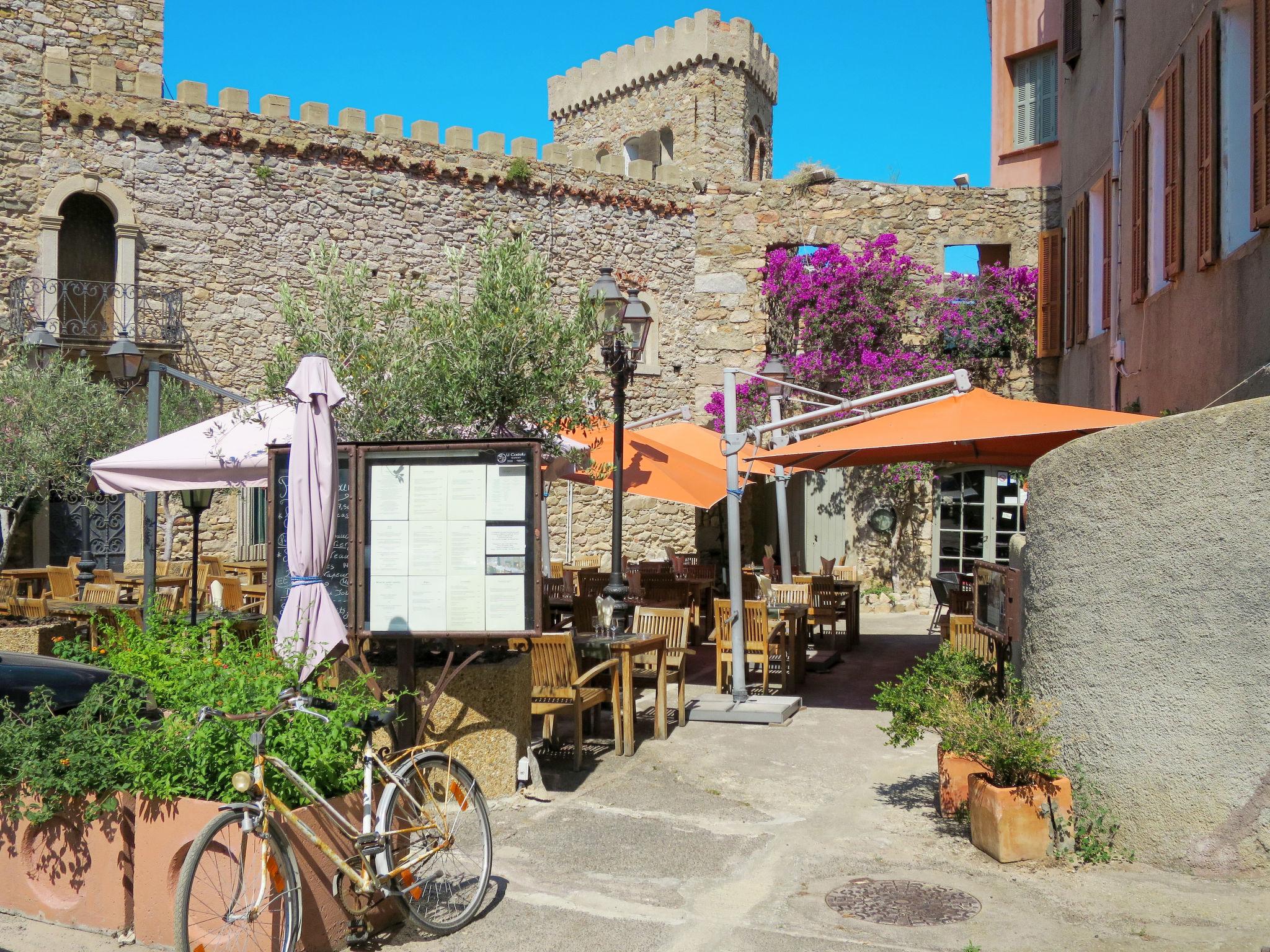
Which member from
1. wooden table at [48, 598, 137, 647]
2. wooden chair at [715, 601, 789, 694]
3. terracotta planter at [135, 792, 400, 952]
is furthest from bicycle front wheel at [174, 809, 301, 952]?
wooden table at [48, 598, 137, 647]

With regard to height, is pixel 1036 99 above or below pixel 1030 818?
above

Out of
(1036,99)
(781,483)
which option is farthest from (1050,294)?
(1036,99)

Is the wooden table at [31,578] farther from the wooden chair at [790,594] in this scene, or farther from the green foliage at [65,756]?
the green foliage at [65,756]

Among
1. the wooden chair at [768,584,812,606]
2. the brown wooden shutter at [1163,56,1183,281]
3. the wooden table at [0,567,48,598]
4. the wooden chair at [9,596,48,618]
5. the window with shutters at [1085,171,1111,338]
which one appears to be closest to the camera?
the brown wooden shutter at [1163,56,1183,281]

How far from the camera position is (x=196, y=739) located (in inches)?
159

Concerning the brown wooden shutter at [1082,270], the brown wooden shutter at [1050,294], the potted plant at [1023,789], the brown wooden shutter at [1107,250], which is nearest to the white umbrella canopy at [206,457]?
the potted plant at [1023,789]

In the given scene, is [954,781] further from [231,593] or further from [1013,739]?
[231,593]

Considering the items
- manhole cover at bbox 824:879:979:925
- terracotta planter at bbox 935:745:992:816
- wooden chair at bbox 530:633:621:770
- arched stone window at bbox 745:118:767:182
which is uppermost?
arched stone window at bbox 745:118:767:182

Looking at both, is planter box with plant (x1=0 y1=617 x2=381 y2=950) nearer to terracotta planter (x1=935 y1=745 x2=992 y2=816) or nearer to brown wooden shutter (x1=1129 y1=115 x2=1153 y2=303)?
terracotta planter (x1=935 y1=745 x2=992 y2=816)

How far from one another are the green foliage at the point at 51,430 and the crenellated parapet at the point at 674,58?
648 inches

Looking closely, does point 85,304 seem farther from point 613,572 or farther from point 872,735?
point 872,735

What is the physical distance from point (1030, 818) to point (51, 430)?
1193 cm

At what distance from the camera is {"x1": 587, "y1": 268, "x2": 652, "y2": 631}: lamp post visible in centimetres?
866

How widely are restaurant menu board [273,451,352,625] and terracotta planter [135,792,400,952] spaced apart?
1859 mm
